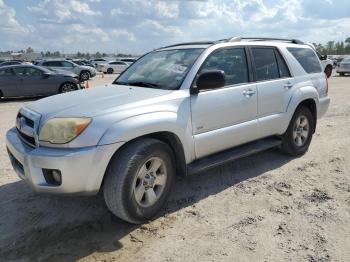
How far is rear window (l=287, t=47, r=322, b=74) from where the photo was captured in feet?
19.8

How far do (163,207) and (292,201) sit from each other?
1495 mm

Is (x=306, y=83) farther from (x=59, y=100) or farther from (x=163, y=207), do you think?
(x=59, y=100)

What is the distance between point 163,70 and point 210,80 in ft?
2.43

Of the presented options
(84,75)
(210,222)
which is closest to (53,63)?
(84,75)

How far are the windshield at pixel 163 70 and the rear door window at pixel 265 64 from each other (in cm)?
97

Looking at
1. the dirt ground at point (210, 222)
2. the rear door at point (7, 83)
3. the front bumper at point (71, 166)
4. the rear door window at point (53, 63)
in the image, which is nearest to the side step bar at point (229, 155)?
Result: the dirt ground at point (210, 222)

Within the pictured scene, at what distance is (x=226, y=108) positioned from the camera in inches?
181

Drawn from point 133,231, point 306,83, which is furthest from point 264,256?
point 306,83

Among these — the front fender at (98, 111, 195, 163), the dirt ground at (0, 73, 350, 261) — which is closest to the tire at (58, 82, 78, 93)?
the dirt ground at (0, 73, 350, 261)

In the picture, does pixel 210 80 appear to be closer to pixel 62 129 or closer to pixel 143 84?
pixel 143 84

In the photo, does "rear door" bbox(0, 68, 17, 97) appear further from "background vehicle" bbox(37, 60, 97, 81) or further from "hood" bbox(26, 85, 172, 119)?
"hood" bbox(26, 85, 172, 119)

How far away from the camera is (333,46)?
8850 centimetres

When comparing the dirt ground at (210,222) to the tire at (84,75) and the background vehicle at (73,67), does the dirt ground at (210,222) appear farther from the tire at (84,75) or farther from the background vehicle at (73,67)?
the tire at (84,75)

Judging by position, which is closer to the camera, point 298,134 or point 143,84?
point 143,84
